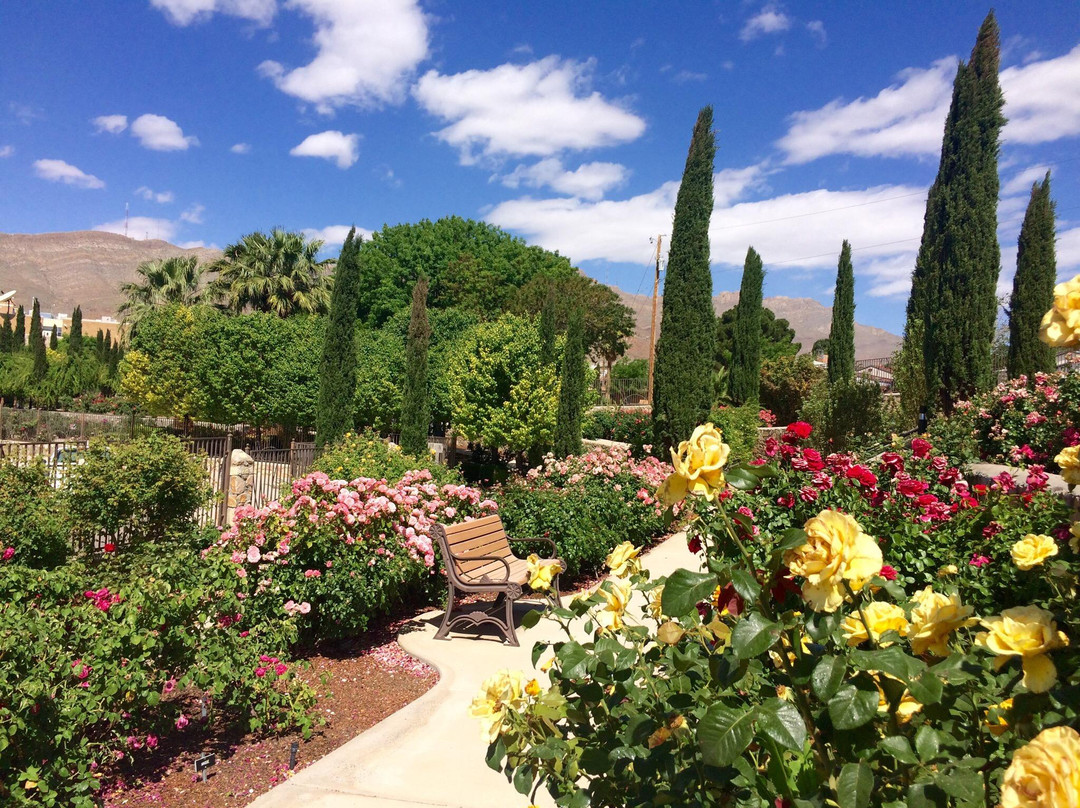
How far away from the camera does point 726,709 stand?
3.85 feet

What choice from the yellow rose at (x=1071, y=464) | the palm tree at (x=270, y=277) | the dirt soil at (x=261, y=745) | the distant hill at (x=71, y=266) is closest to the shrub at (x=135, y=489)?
the dirt soil at (x=261, y=745)

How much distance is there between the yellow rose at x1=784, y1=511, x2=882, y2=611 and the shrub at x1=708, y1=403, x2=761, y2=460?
1423 cm

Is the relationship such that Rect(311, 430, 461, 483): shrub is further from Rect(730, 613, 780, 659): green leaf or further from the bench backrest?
Rect(730, 613, 780, 659): green leaf

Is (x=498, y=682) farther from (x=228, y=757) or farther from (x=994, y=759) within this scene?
(x=228, y=757)

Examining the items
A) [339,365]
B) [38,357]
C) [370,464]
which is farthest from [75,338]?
[370,464]

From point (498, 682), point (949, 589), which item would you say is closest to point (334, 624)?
point (498, 682)

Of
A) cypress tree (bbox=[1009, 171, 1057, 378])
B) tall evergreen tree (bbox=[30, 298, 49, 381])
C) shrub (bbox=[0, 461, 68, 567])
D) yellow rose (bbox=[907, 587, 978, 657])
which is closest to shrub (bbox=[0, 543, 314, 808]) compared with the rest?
shrub (bbox=[0, 461, 68, 567])

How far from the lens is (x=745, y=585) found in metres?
1.17

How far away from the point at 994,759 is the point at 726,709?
546mm

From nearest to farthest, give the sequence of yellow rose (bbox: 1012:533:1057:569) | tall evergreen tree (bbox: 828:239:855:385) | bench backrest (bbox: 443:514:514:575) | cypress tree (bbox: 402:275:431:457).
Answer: yellow rose (bbox: 1012:533:1057:569) → bench backrest (bbox: 443:514:514:575) → cypress tree (bbox: 402:275:431:457) → tall evergreen tree (bbox: 828:239:855:385)

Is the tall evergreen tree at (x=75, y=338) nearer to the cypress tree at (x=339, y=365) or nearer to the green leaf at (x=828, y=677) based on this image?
the cypress tree at (x=339, y=365)

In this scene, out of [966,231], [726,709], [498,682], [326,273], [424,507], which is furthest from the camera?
[326,273]

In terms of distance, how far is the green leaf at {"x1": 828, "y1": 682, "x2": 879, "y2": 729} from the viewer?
108 cm

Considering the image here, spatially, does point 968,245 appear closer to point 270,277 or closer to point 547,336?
point 547,336
